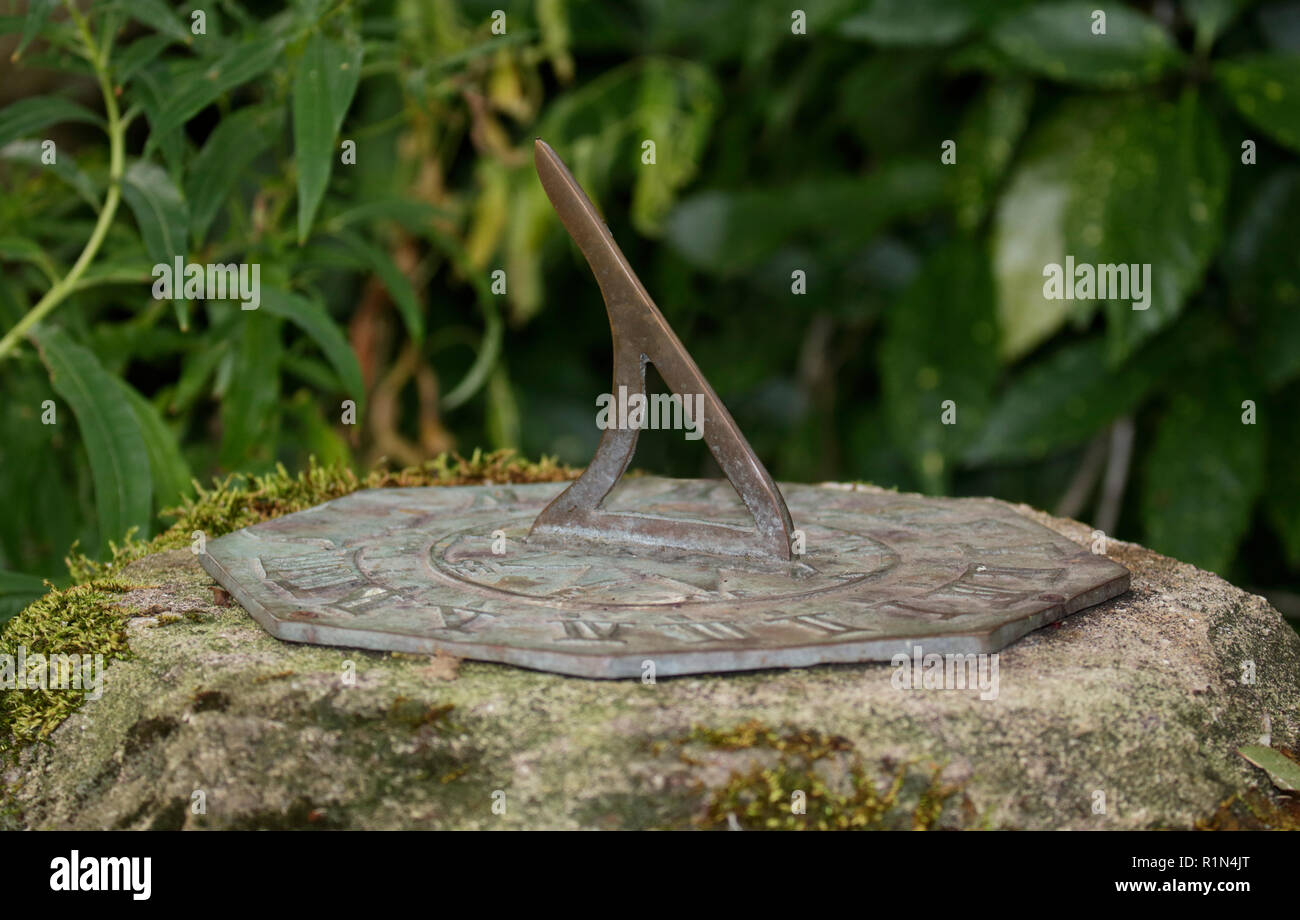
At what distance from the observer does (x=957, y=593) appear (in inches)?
56.0

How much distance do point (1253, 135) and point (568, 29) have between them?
1819 mm

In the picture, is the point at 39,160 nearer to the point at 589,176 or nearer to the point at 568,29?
the point at 589,176

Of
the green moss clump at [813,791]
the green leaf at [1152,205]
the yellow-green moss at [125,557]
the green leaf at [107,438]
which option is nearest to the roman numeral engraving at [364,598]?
the yellow-green moss at [125,557]

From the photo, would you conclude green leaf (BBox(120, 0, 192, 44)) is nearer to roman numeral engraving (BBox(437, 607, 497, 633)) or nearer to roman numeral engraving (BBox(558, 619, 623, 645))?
roman numeral engraving (BBox(437, 607, 497, 633))

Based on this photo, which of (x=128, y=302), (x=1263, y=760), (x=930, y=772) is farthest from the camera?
(x=128, y=302)

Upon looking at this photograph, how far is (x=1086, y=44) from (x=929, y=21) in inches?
13.3

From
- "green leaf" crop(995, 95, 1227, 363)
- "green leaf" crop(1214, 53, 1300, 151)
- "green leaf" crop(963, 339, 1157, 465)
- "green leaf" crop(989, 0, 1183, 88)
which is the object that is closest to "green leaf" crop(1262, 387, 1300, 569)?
"green leaf" crop(963, 339, 1157, 465)

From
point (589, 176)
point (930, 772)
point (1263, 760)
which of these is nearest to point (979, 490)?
point (589, 176)

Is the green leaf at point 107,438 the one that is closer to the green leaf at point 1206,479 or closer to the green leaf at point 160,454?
the green leaf at point 160,454

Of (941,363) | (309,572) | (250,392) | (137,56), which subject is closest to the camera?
(309,572)

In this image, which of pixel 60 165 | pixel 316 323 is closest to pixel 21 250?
pixel 60 165

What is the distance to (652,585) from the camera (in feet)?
4.85

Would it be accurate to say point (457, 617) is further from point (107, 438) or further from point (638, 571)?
point (107, 438)
